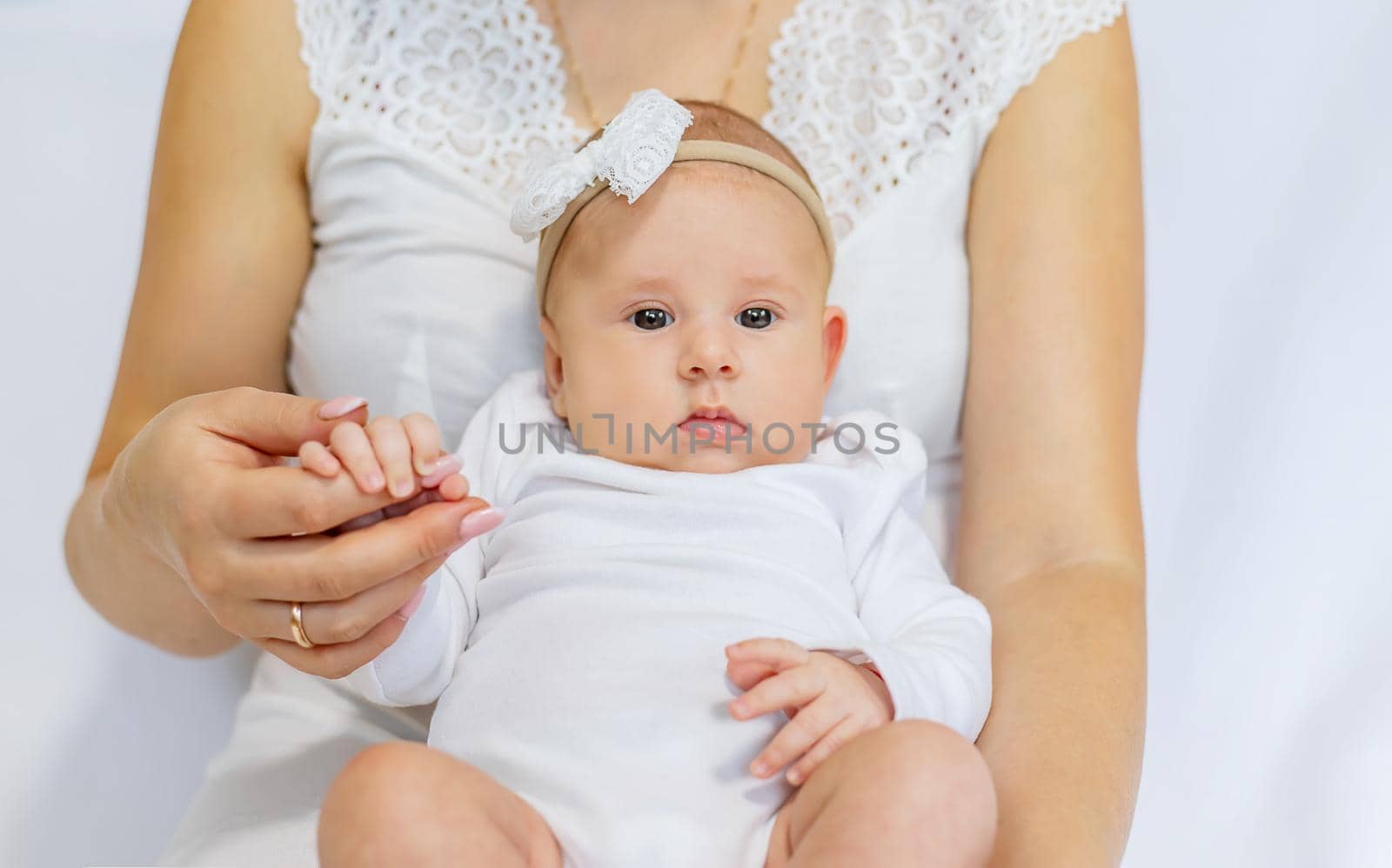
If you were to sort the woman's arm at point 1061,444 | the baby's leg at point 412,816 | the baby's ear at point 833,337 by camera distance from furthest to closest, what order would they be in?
the baby's ear at point 833,337, the woman's arm at point 1061,444, the baby's leg at point 412,816

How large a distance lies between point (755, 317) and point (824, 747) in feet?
1.50

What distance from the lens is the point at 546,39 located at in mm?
1628

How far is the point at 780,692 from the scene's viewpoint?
43.0 inches

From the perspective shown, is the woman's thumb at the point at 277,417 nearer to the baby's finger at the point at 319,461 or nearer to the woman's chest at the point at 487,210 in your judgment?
the baby's finger at the point at 319,461

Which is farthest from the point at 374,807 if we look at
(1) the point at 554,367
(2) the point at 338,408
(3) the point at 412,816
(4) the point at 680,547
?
(1) the point at 554,367

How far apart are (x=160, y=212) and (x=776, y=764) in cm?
93

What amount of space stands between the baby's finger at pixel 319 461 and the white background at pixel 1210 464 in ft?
3.67

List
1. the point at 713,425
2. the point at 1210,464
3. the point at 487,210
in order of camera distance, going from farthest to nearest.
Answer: the point at 1210,464 → the point at 487,210 → the point at 713,425

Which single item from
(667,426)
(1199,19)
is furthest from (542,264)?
(1199,19)

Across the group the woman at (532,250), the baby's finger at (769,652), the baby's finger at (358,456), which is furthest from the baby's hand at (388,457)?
the woman at (532,250)

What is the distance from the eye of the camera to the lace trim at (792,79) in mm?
1569

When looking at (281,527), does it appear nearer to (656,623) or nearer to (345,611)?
(345,611)

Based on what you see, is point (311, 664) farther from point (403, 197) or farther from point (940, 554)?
point (940, 554)

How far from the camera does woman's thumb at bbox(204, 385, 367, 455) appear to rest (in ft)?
3.36
